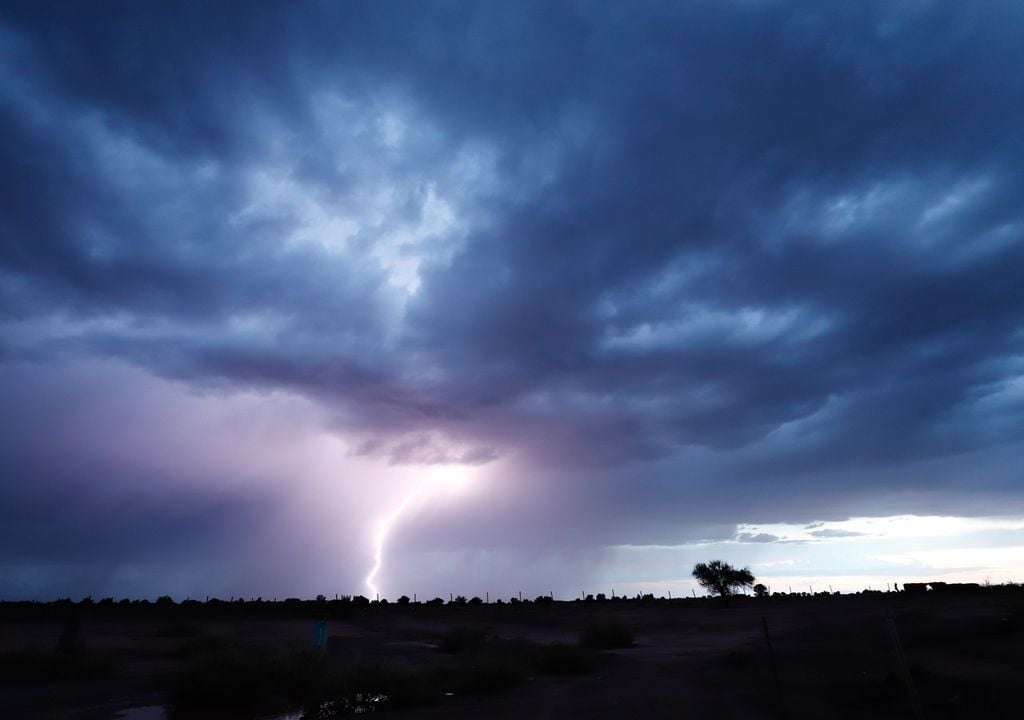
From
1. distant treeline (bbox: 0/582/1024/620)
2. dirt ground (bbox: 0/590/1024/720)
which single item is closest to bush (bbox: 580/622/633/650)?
dirt ground (bbox: 0/590/1024/720)

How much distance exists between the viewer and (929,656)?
23.0 meters

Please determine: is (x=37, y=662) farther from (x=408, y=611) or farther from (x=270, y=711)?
(x=408, y=611)

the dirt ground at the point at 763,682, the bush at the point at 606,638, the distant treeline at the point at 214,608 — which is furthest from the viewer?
the distant treeline at the point at 214,608

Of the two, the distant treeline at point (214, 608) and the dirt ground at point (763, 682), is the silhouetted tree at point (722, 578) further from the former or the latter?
the dirt ground at point (763, 682)

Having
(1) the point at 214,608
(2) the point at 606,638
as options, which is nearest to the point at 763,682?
(2) the point at 606,638

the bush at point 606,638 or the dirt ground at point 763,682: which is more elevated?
the bush at point 606,638

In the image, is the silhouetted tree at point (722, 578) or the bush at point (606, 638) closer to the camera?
the bush at point (606, 638)

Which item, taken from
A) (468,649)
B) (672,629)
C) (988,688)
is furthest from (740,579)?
(988,688)

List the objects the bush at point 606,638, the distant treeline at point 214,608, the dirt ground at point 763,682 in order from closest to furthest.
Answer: the dirt ground at point 763,682, the bush at point 606,638, the distant treeline at point 214,608

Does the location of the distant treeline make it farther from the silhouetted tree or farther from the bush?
the bush

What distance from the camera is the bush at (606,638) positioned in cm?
4031

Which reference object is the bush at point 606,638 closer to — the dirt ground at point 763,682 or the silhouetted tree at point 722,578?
the dirt ground at point 763,682

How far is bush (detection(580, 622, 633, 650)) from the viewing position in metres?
40.3

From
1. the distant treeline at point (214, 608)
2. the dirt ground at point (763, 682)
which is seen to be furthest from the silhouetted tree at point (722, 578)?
the dirt ground at point (763, 682)
